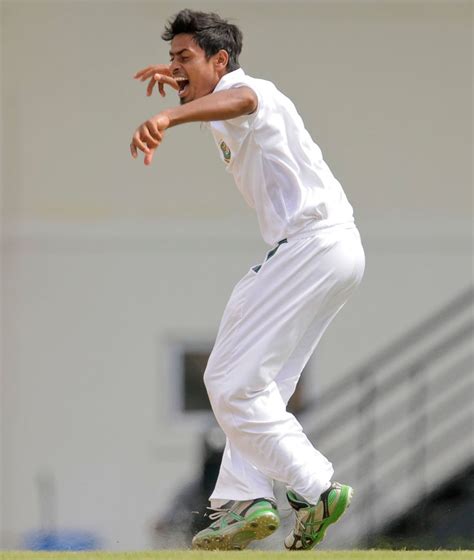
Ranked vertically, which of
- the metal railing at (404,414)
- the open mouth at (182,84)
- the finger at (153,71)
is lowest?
the metal railing at (404,414)

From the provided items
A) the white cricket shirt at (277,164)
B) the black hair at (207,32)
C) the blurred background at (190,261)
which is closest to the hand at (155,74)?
the black hair at (207,32)

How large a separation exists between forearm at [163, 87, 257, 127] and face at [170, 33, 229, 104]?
0.33 m

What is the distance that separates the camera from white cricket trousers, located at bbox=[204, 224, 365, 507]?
5332 millimetres

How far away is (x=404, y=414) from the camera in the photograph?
40.2 feet

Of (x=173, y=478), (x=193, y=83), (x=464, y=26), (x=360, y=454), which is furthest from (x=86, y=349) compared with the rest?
(x=193, y=83)

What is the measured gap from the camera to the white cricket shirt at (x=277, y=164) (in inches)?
210

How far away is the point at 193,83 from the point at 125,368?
22.0 ft

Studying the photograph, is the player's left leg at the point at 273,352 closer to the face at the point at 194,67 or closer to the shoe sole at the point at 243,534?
the shoe sole at the point at 243,534

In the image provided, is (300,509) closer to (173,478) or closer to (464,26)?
(173,478)

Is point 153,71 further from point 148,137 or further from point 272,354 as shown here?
point 272,354

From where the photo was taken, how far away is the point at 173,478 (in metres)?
11.9

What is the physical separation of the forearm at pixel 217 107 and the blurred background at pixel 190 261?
6907mm

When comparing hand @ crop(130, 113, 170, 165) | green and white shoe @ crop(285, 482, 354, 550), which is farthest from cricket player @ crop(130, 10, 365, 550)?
hand @ crop(130, 113, 170, 165)

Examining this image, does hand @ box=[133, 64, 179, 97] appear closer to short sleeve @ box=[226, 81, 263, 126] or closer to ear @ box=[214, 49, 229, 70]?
ear @ box=[214, 49, 229, 70]
